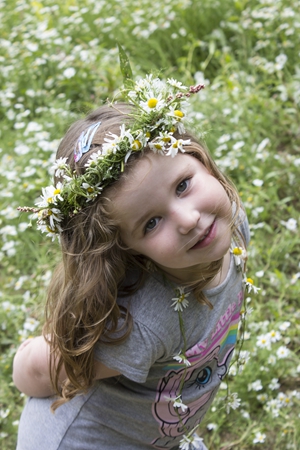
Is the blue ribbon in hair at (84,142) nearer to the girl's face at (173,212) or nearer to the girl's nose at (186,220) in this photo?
the girl's face at (173,212)

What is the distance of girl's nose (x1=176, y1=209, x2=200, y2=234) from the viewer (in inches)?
51.8

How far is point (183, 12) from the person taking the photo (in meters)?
3.66

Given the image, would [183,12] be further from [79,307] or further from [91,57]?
[79,307]

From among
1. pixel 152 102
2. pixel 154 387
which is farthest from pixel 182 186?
pixel 154 387

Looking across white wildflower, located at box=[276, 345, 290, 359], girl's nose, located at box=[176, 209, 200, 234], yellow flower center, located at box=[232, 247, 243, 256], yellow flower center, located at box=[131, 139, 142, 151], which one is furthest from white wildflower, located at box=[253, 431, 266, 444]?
yellow flower center, located at box=[131, 139, 142, 151]

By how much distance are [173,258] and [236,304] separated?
44cm

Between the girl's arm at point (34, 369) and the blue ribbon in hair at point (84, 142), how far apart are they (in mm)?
552

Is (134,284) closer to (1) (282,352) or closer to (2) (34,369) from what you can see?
(2) (34,369)

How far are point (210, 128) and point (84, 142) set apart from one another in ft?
1.45

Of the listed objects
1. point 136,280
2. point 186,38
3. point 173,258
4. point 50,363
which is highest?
point 173,258

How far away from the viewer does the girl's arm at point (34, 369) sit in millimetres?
1636

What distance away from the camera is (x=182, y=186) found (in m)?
1.37

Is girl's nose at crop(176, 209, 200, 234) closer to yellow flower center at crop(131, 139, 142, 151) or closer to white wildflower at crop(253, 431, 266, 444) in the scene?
yellow flower center at crop(131, 139, 142, 151)

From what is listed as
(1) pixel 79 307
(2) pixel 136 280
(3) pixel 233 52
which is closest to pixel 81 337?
(1) pixel 79 307
